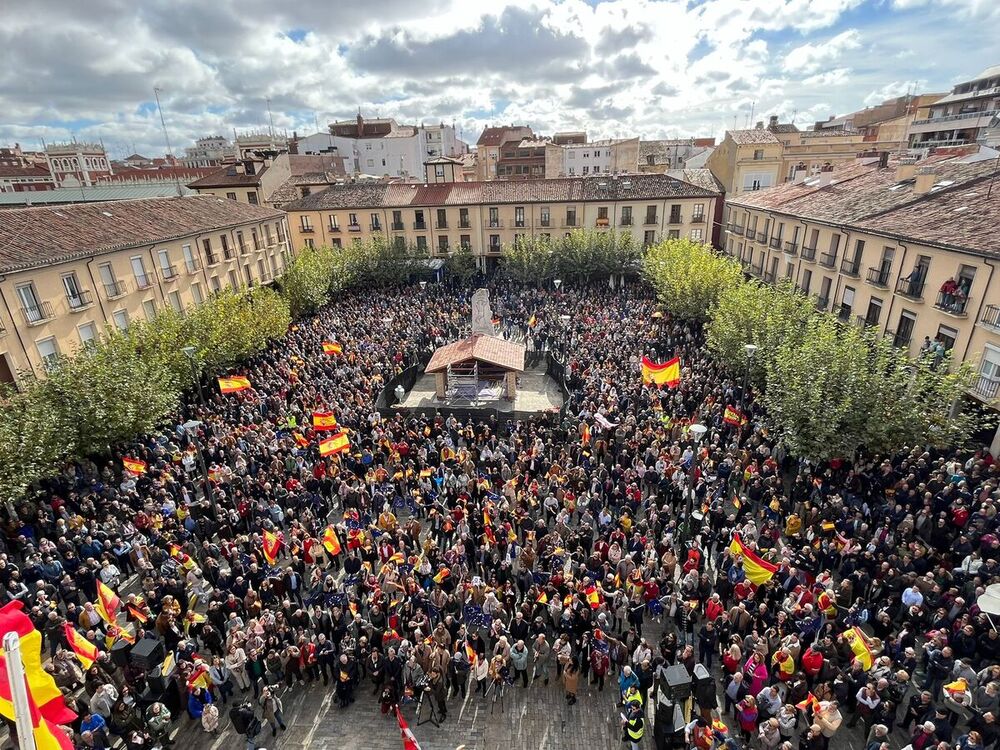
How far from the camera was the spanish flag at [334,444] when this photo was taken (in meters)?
17.6

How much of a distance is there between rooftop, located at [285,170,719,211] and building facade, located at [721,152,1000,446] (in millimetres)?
13610

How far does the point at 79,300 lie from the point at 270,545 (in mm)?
18325

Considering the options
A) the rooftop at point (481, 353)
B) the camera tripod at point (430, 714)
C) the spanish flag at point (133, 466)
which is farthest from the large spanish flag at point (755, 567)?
the spanish flag at point (133, 466)

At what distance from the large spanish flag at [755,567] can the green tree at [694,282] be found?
16838mm

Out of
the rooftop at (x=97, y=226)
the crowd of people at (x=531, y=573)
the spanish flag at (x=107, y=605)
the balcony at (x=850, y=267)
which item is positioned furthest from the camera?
the balcony at (x=850, y=267)

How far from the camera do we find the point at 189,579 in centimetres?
1335

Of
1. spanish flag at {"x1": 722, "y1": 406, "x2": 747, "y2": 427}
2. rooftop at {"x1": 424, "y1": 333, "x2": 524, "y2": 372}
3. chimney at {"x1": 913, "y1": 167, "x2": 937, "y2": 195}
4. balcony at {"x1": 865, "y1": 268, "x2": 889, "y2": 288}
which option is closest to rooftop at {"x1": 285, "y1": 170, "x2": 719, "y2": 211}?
chimney at {"x1": 913, "y1": 167, "x2": 937, "y2": 195}

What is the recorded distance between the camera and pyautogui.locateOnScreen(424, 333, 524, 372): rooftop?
2442cm

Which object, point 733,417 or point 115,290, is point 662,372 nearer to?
point 733,417

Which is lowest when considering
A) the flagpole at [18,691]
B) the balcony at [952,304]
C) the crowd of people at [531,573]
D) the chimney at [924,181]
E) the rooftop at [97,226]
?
the crowd of people at [531,573]

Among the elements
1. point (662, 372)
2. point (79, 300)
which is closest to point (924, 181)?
point (662, 372)

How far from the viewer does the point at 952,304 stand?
1980 cm

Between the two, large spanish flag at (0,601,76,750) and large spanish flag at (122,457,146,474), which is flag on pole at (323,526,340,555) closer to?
large spanish flag at (0,601,76,750)

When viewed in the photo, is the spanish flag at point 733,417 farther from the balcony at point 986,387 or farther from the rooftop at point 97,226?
the rooftop at point 97,226
